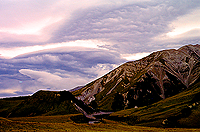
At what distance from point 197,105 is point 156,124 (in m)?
46.8

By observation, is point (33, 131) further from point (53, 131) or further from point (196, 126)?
point (196, 126)

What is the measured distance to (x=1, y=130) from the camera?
5250 cm

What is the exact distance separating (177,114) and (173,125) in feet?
80.6

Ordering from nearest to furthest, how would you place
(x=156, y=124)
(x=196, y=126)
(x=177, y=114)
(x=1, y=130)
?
(x=1, y=130) < (x=196, y=126) < (x=156, y=124) < (x=177, y=114)

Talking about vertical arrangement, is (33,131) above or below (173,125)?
above

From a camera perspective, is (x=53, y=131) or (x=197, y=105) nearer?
(x=53, y=131)

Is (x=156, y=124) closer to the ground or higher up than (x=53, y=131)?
closer to the ground

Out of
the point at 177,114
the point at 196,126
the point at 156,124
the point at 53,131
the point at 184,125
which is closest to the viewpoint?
the point at 53,131

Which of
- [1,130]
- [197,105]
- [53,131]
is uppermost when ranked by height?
[1,130]

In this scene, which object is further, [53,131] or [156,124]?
[156,124]

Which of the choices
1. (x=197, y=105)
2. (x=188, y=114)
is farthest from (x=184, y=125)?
(x=197, y=105)

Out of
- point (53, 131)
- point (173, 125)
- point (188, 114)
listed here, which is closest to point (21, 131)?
point (53, 131)

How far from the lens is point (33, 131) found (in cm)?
5491

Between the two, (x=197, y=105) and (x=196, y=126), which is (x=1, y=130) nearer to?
(x=196, y=126)
